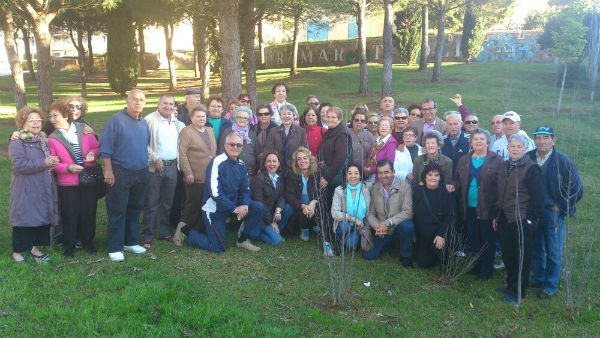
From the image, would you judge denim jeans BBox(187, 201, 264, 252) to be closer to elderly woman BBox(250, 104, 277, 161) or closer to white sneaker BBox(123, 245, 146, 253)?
white sneaker BBox(123, 245, 146, 253)

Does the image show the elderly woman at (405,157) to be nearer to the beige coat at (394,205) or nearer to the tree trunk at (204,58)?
the beige coat at (394,205)

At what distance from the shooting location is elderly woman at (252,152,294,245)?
6.26 m

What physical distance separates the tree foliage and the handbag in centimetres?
2255

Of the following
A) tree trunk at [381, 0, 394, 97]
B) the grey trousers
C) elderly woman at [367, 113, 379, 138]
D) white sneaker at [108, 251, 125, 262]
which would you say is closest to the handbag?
elderly woman at [367, 113, 379, 138]

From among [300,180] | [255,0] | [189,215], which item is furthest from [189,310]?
[255,0]

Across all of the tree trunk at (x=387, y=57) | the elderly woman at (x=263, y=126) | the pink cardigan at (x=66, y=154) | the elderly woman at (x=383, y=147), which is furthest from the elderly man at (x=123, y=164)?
the tree trunk at (x=387, y=57)

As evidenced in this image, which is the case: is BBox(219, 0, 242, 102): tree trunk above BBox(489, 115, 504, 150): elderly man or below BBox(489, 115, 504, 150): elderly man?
above

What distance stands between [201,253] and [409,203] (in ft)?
8.59

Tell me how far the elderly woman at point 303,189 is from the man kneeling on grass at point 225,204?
1.84ft

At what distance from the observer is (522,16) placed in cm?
4812

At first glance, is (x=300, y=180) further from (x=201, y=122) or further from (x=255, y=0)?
(x=255, y=0)

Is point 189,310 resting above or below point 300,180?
below

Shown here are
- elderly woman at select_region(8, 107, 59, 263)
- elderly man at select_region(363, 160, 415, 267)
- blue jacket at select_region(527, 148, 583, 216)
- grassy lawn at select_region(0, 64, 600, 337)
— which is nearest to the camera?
grassy lawn at select_region(0, 64, 600, 337)

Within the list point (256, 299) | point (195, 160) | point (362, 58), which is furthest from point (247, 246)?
point (362, 58)
